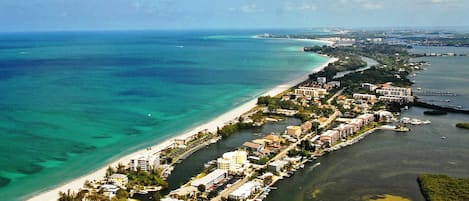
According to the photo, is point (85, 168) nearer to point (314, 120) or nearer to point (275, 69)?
point (314, 120)

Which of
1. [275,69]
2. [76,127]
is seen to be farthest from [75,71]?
[76,127]

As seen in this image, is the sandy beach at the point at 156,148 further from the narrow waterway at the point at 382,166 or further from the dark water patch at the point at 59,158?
the narrow waterway at the point at 382,166

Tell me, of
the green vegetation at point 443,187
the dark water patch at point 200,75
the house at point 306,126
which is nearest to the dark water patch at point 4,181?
the house at point 306,126

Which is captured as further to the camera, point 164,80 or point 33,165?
point 164,80

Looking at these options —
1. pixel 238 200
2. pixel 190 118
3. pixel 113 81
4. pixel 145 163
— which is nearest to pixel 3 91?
pixel 113 81

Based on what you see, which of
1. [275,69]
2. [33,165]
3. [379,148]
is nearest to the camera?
[33,165]

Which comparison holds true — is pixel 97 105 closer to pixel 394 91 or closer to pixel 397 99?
pixel 397 99

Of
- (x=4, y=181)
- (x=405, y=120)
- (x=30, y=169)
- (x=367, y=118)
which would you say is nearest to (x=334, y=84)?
(x=405, y=120)

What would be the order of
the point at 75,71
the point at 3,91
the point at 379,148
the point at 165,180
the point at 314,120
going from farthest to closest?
1. the point at 75,71
2. the point at 3,91
3. the point at 314,120
4. the point at 379,148
5. the point at 165,180
